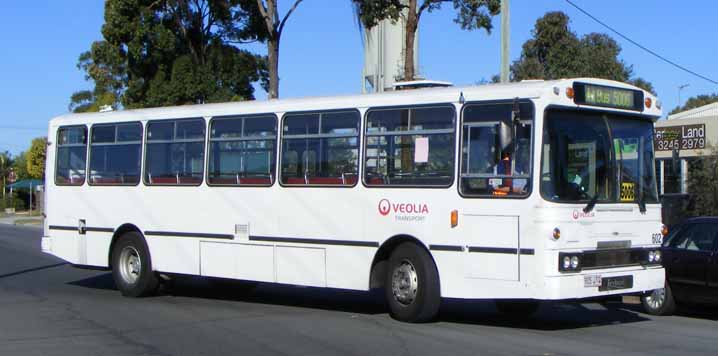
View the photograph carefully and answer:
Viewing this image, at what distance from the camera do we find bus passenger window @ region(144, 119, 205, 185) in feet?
47.4

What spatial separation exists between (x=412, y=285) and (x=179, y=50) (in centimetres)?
2299

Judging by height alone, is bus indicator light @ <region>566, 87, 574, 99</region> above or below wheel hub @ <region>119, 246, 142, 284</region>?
above

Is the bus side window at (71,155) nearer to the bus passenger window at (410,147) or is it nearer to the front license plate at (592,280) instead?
the bus passenger window at (410,147)

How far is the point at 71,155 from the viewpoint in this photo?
16.4 meters

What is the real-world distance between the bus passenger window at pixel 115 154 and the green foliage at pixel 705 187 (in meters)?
13.0

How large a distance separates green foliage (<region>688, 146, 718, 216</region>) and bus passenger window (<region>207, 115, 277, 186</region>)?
11.9 m

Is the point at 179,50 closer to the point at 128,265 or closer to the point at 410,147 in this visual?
the point at 128,265

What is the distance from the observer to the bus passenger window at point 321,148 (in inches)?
493

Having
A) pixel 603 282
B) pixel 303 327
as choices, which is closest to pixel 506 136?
pixel 603 282

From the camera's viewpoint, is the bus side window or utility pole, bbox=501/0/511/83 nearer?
the bus side window

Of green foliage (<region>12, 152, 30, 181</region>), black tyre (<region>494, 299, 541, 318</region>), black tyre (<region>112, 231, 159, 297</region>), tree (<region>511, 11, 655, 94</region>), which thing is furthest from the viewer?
green foliage (<region>12, 152, 30, 181</region>)

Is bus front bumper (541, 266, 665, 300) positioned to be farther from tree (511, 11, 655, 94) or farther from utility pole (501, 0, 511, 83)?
tree (511, 11, 655, 94)

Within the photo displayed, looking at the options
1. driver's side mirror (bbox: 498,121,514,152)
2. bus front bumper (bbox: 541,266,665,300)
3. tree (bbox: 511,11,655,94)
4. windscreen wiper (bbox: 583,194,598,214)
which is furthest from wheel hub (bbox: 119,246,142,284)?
tree (bbox: 511,11,655,94)

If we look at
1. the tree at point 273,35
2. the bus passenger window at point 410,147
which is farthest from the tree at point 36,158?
the bus passenger window at point 410,147
